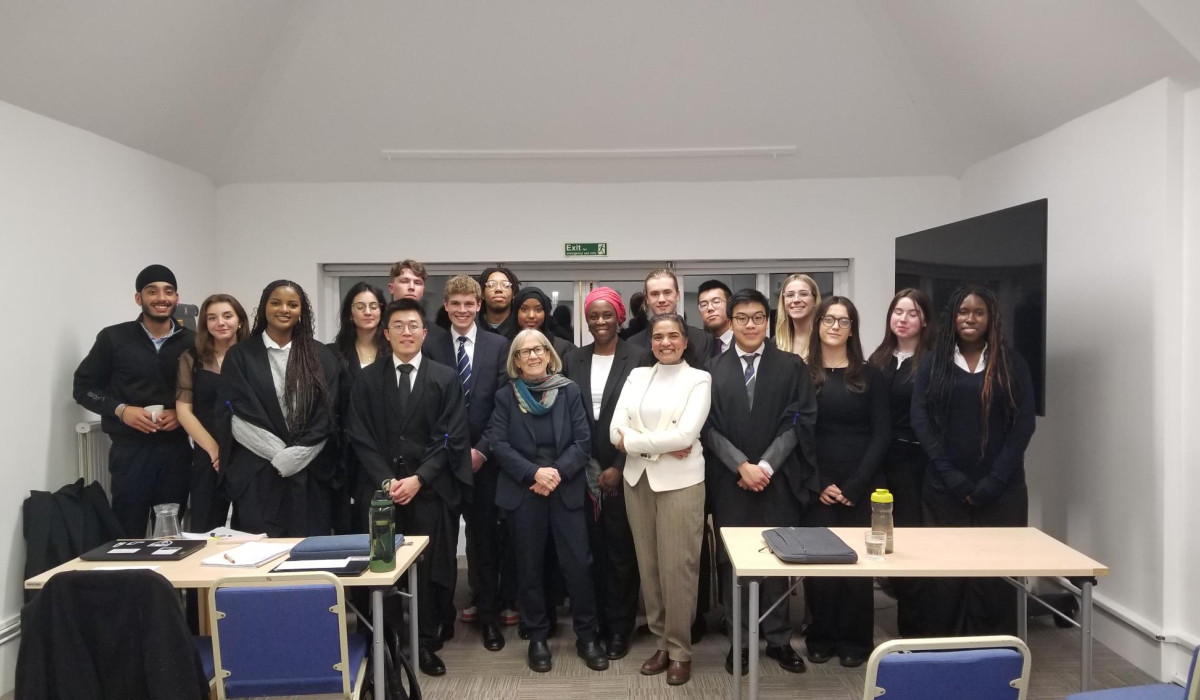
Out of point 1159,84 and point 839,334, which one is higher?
point 1159,84

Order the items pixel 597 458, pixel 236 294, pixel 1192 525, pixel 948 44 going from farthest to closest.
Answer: pixel 236 294 < pixel 948 44 < pixel 597 458 < pixel 1192 525

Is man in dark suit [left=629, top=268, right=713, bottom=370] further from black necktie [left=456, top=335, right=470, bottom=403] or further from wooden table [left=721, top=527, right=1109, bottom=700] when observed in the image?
wooden table [left=721, top=527, right=1109, bottom=700]

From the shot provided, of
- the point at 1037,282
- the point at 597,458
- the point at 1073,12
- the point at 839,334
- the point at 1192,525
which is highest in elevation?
the point at 1073,12

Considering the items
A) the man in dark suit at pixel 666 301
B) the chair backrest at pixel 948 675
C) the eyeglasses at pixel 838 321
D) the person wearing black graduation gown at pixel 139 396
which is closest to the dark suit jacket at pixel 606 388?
the man in dark suit at pixel 666 301

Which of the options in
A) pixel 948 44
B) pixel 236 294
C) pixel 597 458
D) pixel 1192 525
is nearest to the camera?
pixel 1192 525

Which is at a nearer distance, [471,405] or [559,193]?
[471,405]

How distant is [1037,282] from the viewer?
3377mm

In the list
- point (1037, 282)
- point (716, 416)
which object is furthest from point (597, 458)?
point (1037, 282)

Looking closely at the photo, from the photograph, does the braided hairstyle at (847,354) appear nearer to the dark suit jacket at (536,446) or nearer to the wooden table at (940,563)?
the wooden table at (940,563)

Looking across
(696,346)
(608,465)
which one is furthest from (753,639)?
(696,346)

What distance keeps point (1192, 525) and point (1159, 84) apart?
74.3 inches

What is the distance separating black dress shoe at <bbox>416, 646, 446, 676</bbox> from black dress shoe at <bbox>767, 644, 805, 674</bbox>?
1.49m

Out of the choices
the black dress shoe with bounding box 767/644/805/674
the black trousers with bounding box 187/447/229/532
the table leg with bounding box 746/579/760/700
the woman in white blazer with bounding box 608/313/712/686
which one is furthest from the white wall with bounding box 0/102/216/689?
the black dress shoe with bounding box 767/644/805/674

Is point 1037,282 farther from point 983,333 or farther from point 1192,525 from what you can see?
point 1192,525
